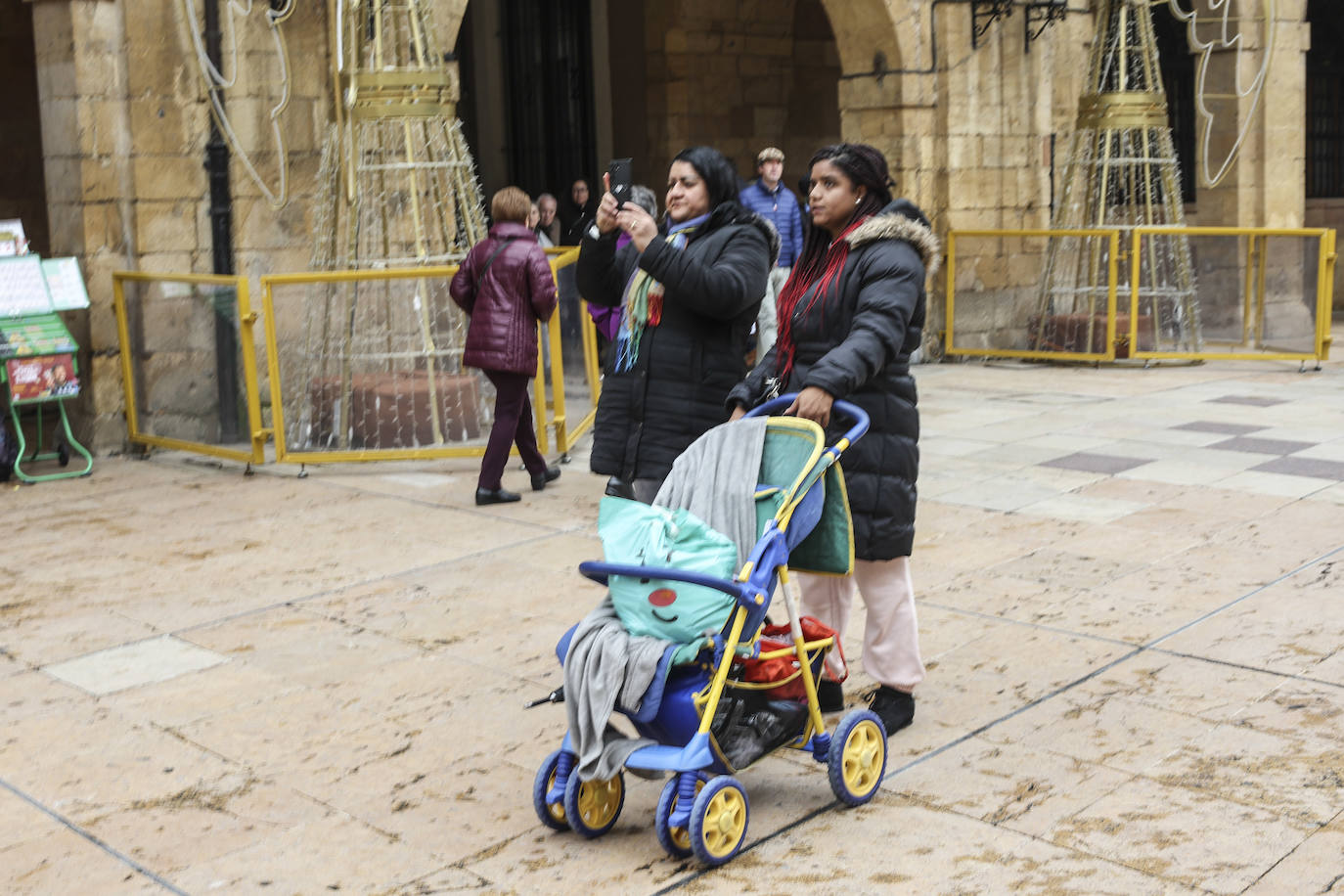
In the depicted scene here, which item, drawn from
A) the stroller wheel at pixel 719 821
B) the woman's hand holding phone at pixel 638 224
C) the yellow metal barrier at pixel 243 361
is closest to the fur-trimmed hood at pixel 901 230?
the woman's hand holding phone at pixel 638 224

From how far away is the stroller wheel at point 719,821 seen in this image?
3.28 meters

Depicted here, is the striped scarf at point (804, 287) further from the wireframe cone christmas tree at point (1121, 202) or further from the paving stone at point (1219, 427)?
the wireframe cone christmas tree at point (1121, 202)

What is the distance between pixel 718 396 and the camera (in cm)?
484

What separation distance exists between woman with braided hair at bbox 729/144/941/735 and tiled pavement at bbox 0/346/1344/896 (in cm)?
33

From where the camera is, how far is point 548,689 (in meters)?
4.61

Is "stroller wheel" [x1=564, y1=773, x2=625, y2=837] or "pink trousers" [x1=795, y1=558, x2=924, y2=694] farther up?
"pink trousers" [x1=795, y1=558, x2=924, y2=694]

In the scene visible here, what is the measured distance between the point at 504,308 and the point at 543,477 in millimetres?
969

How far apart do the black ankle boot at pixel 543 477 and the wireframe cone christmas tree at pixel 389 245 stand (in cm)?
85

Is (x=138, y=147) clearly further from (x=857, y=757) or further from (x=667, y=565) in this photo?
(x=857, y=757)

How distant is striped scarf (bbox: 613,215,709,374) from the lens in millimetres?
4859

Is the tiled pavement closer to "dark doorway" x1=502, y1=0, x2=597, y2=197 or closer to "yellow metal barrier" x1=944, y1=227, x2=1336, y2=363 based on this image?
"yellow metal barrier" x1=944, y1=227, x2=1336, y2=363

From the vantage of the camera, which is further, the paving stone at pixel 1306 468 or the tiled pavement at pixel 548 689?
the paving stone at pixel 1306 468

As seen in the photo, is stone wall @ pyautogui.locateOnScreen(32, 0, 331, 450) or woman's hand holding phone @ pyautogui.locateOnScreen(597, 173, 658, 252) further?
stone wall @ pyautogui.locateOnScreen(32, 0, 331, 450)

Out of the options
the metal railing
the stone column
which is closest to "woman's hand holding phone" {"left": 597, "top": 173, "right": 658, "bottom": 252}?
the metal railing
